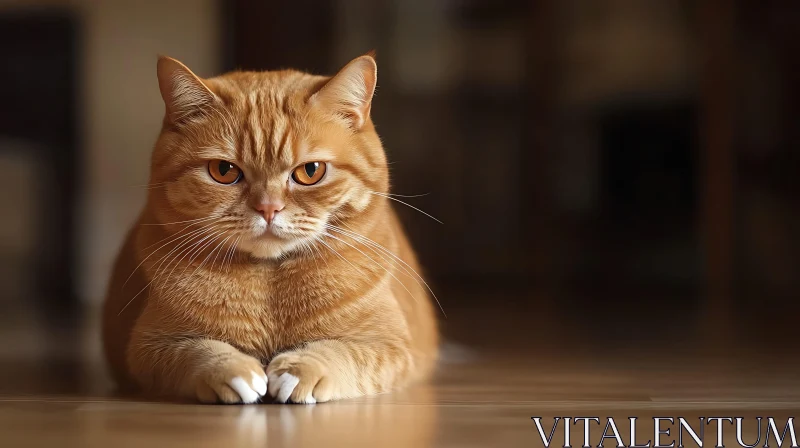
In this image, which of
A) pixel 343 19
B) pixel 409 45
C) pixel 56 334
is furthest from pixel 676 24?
pixel 56 334

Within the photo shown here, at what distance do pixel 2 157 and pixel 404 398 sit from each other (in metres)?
3.46

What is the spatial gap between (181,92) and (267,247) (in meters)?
0.27

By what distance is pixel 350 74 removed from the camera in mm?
1332

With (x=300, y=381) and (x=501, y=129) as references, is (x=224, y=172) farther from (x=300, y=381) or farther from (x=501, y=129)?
(x=501, y=129)

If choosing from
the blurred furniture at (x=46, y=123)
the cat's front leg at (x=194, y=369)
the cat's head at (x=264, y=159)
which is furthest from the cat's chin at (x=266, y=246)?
the blurred furniture at (x=46, y=123)

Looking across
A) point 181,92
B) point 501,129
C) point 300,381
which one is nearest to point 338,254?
point 300,381

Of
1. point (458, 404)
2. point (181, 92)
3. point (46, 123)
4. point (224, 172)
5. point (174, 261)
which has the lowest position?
point (458, 404)

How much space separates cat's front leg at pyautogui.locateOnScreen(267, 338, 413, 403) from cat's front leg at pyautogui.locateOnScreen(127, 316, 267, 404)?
1.3 inches

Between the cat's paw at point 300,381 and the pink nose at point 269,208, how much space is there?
20 centimetres

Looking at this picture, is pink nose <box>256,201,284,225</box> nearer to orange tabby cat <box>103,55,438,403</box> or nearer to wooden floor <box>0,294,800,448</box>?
orange tabby cat <box>103,55,438,403</box>

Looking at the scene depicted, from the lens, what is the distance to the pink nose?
48.3 inches

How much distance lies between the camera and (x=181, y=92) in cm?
133

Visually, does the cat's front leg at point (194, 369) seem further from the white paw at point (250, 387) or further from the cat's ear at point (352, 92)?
the cat's ear at point (352, 92)

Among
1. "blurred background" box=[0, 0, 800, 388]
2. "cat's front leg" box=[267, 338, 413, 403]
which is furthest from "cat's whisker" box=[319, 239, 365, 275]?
"blurred background" box=[0, 0, 800, 388]
